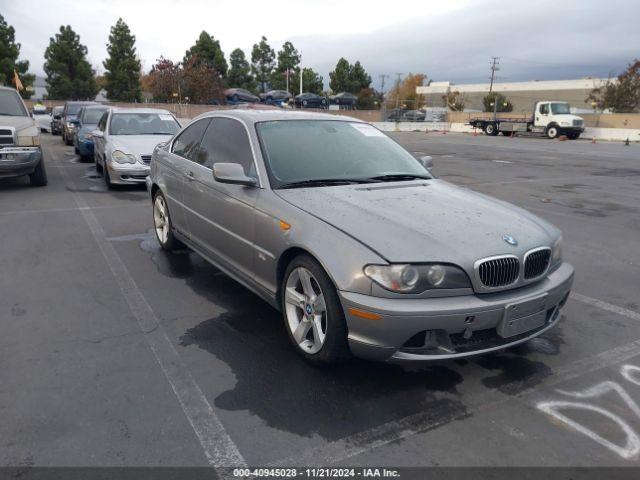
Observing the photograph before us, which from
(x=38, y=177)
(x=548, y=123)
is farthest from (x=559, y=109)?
(x=38, y=177)

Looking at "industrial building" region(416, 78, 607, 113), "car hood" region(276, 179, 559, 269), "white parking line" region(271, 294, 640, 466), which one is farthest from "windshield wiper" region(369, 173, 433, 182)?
"industrial building" region(416, 78, 607, 113)

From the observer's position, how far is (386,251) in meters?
2.92

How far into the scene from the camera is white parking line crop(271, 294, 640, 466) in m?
2.54

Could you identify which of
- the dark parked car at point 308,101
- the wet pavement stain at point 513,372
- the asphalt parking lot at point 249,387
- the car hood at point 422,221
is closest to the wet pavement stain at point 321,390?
the asphalt parking lot at point 249,387

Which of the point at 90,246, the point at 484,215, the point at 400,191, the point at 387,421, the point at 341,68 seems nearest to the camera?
the point at 387,421

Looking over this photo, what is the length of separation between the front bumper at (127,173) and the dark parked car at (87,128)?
16.7ft

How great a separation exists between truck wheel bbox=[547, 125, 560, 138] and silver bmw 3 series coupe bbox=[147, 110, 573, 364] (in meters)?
35.1

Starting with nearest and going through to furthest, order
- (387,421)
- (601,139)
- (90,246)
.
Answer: (387,421) < (90,246) < (601,139)

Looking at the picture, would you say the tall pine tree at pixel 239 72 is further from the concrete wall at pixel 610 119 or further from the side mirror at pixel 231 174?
the side mirror at pixel 231 174

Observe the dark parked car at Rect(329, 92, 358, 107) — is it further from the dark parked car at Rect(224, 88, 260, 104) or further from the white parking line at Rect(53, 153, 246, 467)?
the white parking line at Rect(53, 153, 246, 467)

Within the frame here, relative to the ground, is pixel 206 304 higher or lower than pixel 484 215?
lower

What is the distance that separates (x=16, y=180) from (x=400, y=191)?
35.3 feet

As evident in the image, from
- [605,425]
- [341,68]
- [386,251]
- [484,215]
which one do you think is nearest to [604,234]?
[484,215]

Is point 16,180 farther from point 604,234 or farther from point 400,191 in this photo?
point 604,234
